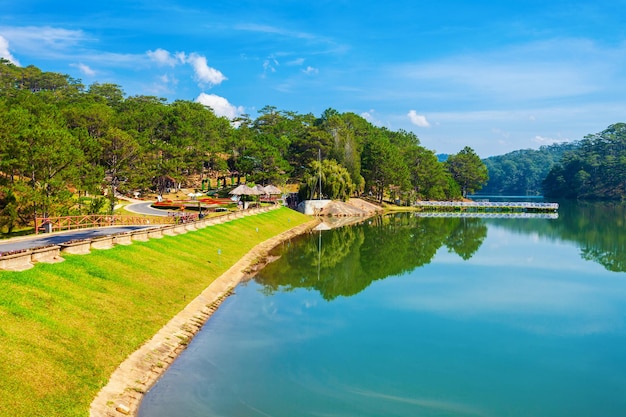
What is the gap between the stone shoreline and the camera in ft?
58.4

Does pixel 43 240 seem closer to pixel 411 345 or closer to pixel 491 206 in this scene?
pixel 411 345

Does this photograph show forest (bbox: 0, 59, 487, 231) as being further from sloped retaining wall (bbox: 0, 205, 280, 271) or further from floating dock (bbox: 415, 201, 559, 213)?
sloped retaining wall (bbox: 0, 205, 280, 271)

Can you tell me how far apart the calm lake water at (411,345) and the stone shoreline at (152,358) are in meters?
0.60

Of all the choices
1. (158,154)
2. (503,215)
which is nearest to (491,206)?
(503,215)

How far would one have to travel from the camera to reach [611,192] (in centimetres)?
19225

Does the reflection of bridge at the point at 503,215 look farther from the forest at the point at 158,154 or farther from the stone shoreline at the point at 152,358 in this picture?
the stone shoreline at the point at 152,358

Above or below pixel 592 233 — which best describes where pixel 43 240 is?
above

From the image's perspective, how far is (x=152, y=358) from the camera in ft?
73.7

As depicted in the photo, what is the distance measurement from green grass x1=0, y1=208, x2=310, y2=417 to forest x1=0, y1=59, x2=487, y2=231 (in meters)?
20.2

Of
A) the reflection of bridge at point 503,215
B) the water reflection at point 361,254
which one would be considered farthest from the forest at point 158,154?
the water reflection at point 361,254

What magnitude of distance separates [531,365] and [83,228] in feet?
142

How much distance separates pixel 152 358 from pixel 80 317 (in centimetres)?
365

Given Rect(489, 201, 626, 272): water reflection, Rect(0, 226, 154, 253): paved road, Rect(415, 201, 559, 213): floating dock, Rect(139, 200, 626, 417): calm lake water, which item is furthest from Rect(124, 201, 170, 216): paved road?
Rect(415, 201, 559, 213): floating dock

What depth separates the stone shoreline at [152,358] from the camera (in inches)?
701
